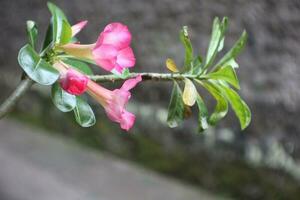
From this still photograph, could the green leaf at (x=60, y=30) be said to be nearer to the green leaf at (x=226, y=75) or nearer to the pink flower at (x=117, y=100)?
the pink flower at (x=117, y=100)

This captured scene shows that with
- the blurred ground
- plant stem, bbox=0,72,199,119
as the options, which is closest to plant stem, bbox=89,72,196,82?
plant stem, bbox=0,72,199,119

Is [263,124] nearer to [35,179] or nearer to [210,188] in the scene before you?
[210,188]

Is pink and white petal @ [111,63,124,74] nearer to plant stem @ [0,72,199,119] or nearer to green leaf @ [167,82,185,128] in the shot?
plant stem @ [0,72,199,119]

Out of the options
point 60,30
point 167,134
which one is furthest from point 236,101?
point 167,134

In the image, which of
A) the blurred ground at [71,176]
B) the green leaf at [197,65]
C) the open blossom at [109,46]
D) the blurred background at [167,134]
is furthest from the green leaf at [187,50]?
the blurred ground at [71,176]

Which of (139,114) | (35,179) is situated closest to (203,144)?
(139,114)
